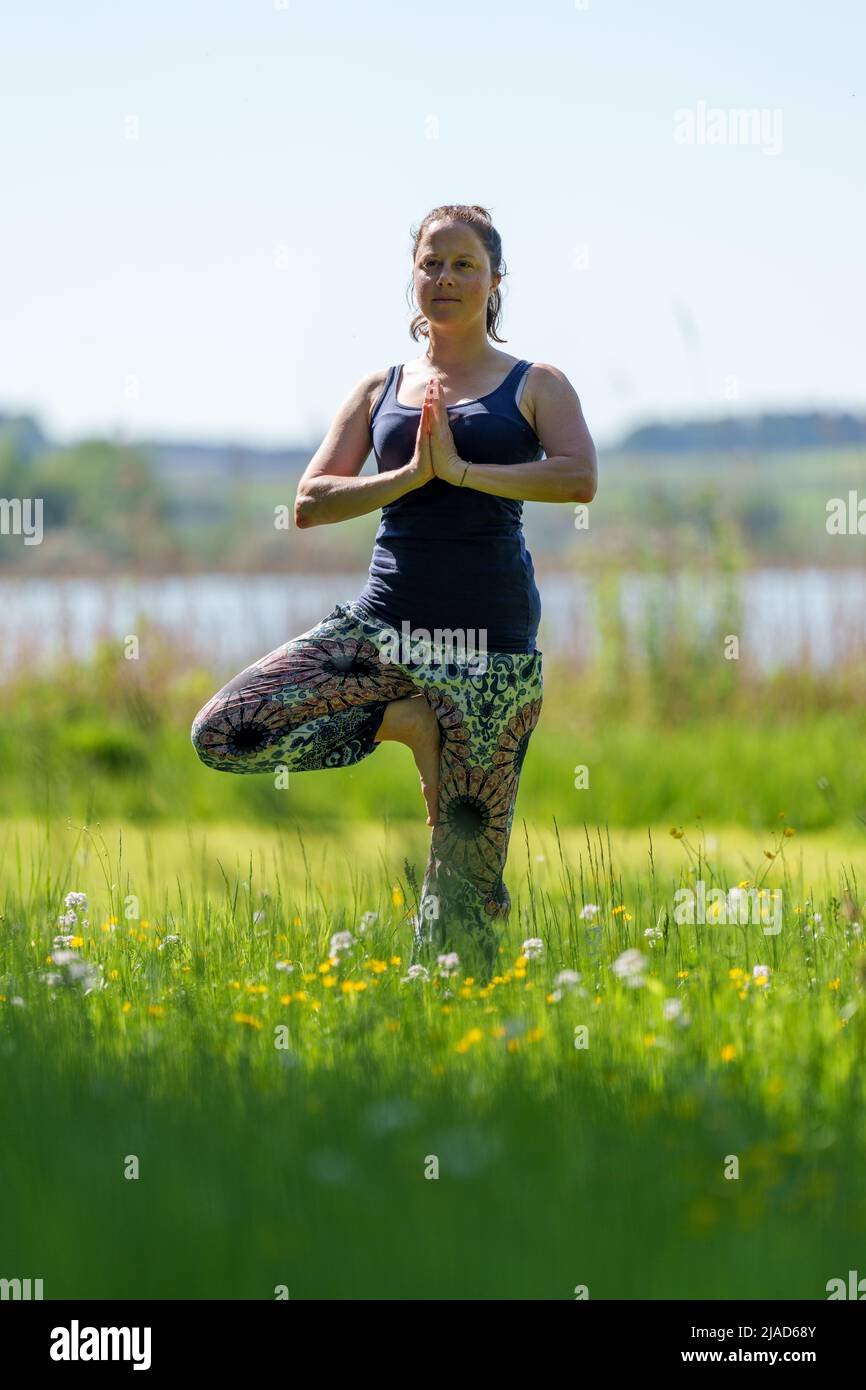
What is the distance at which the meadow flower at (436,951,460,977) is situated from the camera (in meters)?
3.86

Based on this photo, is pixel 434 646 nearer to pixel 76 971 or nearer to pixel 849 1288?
pixel 76 971

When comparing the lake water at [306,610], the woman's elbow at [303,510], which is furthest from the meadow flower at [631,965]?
the lake water at [306,610]

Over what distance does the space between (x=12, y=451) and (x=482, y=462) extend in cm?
2465

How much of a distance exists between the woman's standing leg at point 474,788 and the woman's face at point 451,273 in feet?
2.80

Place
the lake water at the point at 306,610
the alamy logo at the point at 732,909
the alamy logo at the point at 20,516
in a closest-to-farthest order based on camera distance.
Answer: the alamy logo at the point at 732,909
the alamy logo at the point at 20,516
the lake water at the point at 306,610

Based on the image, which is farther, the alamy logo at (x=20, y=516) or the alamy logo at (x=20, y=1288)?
the alamy logo at (x=20, y=516)

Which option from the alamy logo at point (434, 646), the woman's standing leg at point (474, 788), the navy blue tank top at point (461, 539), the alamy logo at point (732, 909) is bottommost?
the alamy logo at point (732, 909)

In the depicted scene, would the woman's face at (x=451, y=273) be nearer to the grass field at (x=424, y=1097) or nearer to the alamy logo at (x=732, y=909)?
the grass field at (x=424, y=1097)

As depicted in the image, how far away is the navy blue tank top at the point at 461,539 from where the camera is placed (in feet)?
13.5

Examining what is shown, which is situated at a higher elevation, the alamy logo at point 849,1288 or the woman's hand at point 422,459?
the woman's hand at point 422,459

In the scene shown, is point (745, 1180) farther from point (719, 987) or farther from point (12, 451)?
point (12, 451)

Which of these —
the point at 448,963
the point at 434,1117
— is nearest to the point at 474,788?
the point at 448,963

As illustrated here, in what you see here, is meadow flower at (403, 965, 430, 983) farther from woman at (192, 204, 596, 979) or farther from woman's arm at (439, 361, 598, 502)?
woman's arm at (439, 361, 598, 502)
